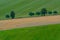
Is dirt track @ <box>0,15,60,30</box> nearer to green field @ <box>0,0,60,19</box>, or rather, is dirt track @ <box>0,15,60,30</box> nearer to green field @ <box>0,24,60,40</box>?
green field @ <box>0,24,60,40</box>

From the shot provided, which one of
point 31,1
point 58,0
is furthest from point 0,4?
point 58,0

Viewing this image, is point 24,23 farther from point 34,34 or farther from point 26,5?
point 26,5

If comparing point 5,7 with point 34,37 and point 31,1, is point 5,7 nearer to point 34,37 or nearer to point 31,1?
point 31,1

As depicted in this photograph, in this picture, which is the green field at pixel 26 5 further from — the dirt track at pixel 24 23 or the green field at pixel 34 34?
the green field at pixel 34 34

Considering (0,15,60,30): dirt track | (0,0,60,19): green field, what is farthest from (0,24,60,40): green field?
(0,0,60,19): green field

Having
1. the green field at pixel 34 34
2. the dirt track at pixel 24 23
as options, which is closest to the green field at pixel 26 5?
the dirt track at pixel 24 23

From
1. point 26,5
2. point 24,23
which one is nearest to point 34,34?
point 24,23
